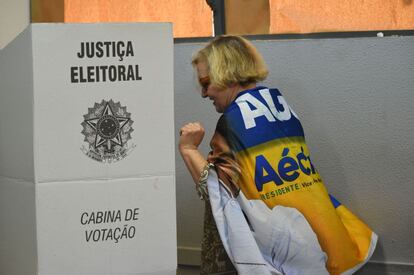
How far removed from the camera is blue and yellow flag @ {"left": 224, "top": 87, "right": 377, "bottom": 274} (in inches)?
76.4

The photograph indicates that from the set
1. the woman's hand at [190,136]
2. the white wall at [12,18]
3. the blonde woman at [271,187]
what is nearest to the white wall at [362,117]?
the blonde woman at [271,187]

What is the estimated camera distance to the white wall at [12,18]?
10.1ft

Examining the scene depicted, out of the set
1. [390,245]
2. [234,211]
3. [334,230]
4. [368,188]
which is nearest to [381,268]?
[390,245]

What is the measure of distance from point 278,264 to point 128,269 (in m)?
0.56

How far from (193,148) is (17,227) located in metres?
0.61

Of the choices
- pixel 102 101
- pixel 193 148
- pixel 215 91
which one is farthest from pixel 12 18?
pixel 102 101

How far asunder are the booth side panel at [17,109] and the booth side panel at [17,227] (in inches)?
1.5

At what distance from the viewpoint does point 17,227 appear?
1.75 meters

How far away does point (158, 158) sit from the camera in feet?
5.24

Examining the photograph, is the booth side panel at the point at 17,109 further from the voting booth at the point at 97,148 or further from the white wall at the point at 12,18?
the white wall at the point at 12,18

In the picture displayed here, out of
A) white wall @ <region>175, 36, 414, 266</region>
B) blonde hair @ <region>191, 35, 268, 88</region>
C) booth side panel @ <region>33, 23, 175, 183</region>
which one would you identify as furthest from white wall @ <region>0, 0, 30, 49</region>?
booth side panel @ <region>33, 23, 175, 183</region>

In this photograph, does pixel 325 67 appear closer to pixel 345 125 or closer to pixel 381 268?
pixel 345 125

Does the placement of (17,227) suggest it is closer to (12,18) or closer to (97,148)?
(97,148)

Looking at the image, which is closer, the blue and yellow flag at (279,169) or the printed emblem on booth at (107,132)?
the printed emblem on booth at (107,132)
